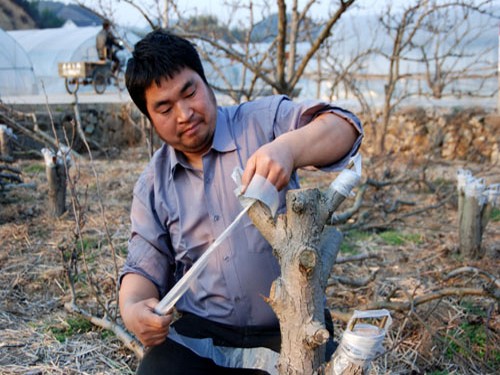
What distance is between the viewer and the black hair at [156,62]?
169cm

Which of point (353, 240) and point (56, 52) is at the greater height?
point (353, 240)

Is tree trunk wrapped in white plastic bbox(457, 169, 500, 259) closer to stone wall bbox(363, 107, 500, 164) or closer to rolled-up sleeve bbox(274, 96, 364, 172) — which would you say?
rolled-up sleeve bbox(274, 96, 364, 172)

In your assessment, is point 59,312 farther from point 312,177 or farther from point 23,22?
point 23,22

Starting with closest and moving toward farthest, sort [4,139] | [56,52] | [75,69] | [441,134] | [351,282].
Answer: [351,282] < [4,139] < [441,134] < [75,69] < [56,52]

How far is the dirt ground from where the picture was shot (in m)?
2.41

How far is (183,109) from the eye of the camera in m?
1.68

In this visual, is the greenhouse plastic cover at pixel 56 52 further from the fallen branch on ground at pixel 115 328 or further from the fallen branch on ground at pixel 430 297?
the fallen branch on ground at pixel 430 297

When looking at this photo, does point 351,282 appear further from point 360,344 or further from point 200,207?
point 360,344

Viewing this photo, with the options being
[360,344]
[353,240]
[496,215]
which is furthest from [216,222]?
[496,215]

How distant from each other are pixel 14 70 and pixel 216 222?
51.0 feet

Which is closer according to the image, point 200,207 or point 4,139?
point 200,207

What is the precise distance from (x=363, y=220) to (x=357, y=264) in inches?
32.5

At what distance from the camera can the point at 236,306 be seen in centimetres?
174

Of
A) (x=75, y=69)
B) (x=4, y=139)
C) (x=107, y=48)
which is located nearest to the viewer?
(x=4, y=139)
